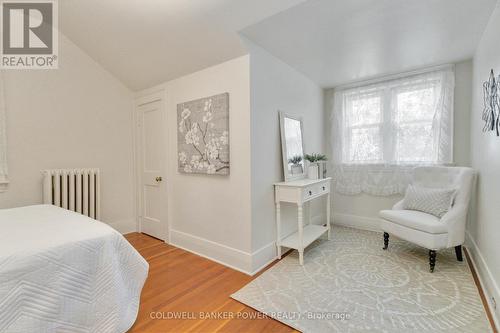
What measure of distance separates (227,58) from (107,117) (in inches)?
79.0

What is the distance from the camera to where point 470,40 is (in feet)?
7.48

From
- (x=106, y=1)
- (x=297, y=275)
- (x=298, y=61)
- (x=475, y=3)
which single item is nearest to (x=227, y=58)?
(x=298, y=61)

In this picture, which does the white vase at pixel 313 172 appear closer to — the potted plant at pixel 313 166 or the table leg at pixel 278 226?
the potted plant at pixel 313 166

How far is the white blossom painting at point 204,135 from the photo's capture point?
2391mm

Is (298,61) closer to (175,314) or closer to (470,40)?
(470,40)

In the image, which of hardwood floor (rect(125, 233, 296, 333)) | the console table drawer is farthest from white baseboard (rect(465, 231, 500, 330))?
the console table drawer

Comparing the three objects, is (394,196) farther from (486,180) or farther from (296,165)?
(296,165)

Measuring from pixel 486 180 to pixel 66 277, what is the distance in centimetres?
310

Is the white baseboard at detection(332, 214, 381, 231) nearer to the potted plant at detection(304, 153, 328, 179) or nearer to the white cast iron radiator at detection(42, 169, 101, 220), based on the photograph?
the potted plant at detection(304, 153, 328, 179)

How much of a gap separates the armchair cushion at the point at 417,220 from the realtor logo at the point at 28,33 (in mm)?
4095

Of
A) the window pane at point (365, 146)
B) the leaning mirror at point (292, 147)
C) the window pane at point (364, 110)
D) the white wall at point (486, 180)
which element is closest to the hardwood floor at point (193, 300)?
the leaning mirror at point (292, 147)

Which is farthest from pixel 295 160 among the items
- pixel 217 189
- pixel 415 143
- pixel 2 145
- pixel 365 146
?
pixel 2 145

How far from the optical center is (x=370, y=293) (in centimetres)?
185

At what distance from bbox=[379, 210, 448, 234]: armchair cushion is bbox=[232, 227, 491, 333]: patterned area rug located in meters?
0.38
